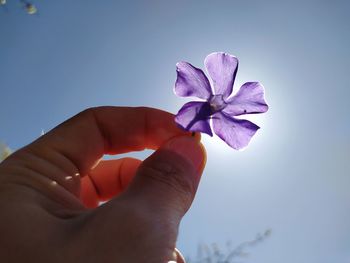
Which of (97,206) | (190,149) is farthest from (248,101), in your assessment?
(97,206)

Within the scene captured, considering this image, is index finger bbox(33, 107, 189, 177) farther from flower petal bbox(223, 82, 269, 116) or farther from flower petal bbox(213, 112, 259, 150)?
flower petal bbox(223, 82, 269, 116)

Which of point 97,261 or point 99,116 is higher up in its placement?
point 99,116

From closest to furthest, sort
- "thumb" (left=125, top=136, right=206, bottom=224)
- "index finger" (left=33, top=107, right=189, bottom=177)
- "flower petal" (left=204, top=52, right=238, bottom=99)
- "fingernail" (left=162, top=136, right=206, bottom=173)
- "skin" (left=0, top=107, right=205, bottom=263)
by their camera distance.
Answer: "skin" (left=0, top=107, right=205, bottom=263) → "thumb" (left=125, top=136, right=206, bottom=224) → "fingernail" (left=162, top=136, right=206, bottom=173) → "index finger" (left=33, top=107, right=189, bottom=177) → "flower petal" (left=204, top=52, right=238, bottom=99)

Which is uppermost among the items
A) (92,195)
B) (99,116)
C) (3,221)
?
(99,116)

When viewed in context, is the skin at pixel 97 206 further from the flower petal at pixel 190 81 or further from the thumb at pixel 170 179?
the flower petal at pixel 190 81

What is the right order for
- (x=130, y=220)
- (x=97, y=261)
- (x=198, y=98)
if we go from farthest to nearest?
1. (x=198, y=98)
2. (x=130, y=220)
3. (x=97, y=261)

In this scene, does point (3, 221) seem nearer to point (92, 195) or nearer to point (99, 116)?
point (99, 116)

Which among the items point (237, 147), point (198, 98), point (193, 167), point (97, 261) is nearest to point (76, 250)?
point (97, 261)

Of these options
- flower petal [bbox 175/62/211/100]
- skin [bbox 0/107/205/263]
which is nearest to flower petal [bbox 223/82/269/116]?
flower petal [bbox 175/62/211/100]
